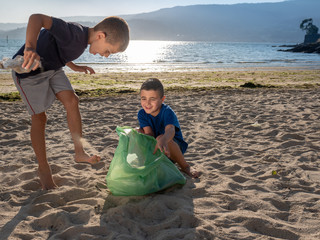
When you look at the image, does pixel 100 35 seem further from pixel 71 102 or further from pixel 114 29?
pixel 71 102

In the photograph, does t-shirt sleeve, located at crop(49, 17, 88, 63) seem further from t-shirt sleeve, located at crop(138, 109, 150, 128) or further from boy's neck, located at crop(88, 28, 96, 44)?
t-shirt sleeve, located at crop(138, 109, 150, 128)

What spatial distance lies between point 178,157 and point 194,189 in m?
0.42

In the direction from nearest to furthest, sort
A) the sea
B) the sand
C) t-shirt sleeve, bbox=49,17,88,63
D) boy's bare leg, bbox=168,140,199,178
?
the sand → t-shirt sleeve, bbox=49,17,88,63 → boy's bare leg, bbox=168,140,199,178 → the sea

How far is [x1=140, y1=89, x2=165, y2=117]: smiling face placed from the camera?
264cm

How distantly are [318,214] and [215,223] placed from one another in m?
0.79

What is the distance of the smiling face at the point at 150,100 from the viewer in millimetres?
2645

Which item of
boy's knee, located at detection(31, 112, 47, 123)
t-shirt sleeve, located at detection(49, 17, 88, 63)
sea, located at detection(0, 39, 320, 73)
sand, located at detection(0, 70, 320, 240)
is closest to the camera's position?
sand, located at detection(0, 70, 320, 240)

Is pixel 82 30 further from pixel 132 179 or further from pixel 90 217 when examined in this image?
pixel 90 217

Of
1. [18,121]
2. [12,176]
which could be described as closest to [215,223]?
[12,176]

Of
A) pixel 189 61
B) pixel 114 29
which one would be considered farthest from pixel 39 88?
pixel 189 61

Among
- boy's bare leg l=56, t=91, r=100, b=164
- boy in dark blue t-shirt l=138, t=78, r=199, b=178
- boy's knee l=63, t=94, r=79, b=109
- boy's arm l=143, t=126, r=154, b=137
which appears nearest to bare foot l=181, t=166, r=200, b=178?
boy in dark blue t-shirt l=138, t=78, r=199, b=178

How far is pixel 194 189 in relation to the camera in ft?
8.54

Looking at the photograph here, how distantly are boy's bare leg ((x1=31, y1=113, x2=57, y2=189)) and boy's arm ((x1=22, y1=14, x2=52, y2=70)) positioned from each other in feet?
1.85

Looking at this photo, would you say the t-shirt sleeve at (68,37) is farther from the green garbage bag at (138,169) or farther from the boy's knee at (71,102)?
the green garbage bag at (138,169)
